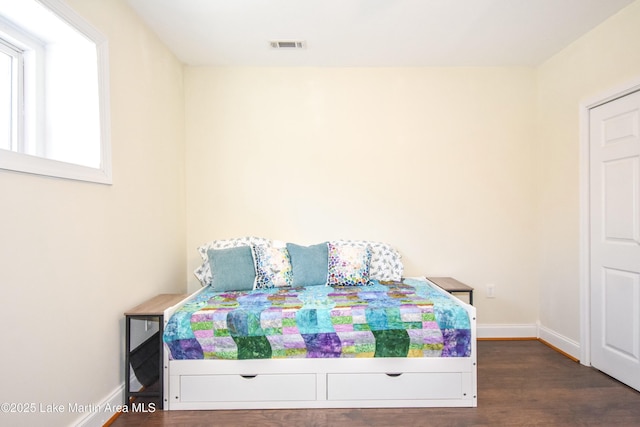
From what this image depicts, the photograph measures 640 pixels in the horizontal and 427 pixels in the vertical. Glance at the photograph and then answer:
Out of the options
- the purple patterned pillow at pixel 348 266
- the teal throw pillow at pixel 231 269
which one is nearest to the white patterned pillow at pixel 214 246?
the teal throw pillow at pixel 231 269

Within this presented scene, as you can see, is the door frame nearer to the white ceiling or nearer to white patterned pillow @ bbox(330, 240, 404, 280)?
the white ceiling

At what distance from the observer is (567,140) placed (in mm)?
2809

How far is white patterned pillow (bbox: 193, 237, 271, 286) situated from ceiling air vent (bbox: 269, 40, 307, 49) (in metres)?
1.65

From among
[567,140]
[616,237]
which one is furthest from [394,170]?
[616,237]

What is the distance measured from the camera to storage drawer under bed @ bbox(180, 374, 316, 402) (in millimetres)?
2023

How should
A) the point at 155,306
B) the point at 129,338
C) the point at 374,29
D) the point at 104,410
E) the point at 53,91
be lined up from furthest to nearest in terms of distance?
the point at 374,29 < the point at 155,306 < the point at 129,338 < the point at 104,410 < the point at 53,91

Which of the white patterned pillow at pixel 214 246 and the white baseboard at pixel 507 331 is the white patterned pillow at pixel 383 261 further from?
the white baseboard at pixel 507 331

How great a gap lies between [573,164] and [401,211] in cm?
144

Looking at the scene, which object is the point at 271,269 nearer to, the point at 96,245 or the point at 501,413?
the point at 96,245

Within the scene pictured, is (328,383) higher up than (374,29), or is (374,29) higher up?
(374,29)

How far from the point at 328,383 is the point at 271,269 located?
1.00 meters

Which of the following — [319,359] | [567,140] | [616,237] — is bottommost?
[319,359]

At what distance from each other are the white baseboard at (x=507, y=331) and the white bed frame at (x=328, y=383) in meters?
1.29

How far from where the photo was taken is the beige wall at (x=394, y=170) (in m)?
3.17
